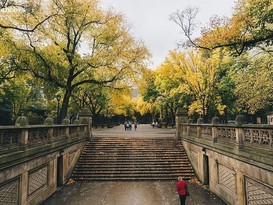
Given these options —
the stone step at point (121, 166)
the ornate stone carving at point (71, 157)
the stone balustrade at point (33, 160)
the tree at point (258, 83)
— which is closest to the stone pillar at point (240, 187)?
the stone step at point (121, 166)

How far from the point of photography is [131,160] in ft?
54.8

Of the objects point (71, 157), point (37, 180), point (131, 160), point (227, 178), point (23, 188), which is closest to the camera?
point (23, 188)

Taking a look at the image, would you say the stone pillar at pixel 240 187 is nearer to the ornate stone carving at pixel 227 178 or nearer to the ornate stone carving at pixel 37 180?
the ornate stone carving at pixel 227 178

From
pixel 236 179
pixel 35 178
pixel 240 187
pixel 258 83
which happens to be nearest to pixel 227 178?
pixel 236 179

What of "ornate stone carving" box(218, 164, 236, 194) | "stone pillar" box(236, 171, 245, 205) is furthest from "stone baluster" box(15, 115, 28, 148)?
"ornate stone carving" box(218, 164, 236, 194)

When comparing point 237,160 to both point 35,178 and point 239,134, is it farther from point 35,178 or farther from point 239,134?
point 35,178

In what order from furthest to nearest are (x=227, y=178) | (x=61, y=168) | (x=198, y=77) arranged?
(x=198, y=77) < (x=61, y=168) < (x=227, y=178)

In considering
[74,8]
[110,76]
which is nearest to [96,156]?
[110,76]

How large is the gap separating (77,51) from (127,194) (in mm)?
14694

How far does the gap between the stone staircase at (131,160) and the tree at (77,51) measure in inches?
201

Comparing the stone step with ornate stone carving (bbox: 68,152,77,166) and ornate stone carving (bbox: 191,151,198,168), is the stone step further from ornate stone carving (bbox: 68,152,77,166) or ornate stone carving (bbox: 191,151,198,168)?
ornate stone carving (bbox: 68,152,77,166)

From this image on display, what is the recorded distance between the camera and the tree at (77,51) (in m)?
17.4

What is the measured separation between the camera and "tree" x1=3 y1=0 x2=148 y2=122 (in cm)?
1742

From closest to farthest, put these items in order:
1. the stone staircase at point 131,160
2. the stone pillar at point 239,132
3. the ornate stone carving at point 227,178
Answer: the stone pillar at point 239,132
the ornate stone carving at point 227,178
the stone staircase at point 131,160
